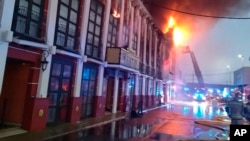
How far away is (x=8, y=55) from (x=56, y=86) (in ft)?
10.9

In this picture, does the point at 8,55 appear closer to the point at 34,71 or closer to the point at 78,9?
the point at 34,71

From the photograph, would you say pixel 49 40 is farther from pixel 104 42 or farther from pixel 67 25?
pixel 104 42

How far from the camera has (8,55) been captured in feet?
29.6

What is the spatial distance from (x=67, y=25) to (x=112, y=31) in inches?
241

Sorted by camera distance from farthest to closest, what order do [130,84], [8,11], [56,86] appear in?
[130,84] < [56,86] < [8,11]

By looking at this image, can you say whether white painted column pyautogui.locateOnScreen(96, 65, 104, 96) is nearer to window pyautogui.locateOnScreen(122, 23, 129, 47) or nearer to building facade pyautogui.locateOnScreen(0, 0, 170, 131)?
building facade pyautogui.locateOnScreen(0, 0, 170, 131)

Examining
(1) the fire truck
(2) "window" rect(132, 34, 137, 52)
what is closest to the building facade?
(2) "window" rect(132, 34, 137, 52)

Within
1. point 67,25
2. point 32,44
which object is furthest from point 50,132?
point 67,25

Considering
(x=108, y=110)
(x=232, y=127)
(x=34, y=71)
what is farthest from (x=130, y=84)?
(x=232, y=127)

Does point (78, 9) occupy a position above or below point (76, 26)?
above

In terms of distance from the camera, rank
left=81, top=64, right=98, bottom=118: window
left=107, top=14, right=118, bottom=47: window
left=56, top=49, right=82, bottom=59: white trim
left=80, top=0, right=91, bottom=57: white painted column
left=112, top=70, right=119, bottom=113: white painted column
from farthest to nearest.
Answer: left=112, top=70, right=119, bottom=113: white painted column, left=107, top=14, right=118, bottom=47: window, left=81, top=64, right=98, bottom=118: window, left=80, top=0, right=91, bottom=57: white painted column, left=56, top=49, right=82, bottom=59: white trim

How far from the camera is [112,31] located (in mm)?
18234

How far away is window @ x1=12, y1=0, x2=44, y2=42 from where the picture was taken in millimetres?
9359

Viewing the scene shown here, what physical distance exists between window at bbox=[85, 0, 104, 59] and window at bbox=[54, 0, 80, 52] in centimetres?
153
